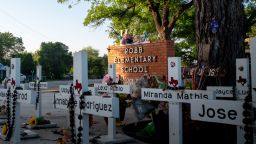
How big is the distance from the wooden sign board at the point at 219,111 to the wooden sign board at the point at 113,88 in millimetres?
4228

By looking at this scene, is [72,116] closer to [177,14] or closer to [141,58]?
[141,58]

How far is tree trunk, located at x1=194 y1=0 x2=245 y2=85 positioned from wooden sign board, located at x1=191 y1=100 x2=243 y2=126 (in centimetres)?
350

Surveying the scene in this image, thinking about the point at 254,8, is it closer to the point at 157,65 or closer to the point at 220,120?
the point at 157,65

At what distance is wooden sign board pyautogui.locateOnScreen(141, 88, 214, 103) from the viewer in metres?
5.40

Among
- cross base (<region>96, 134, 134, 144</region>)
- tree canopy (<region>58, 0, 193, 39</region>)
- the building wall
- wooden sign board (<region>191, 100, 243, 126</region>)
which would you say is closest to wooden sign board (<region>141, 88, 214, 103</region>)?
wooden sign board (<region>191, 100, 243, 126</region>)

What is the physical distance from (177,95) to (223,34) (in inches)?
84.1

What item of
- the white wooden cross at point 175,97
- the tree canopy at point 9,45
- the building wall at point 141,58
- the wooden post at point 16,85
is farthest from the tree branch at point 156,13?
the tree canopy at point 9,45

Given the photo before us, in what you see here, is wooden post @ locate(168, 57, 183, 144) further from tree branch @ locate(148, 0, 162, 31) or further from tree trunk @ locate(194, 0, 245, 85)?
tree branch @ locate(148, 0, 162, 31)

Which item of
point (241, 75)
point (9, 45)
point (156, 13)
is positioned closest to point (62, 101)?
point (241, 75)

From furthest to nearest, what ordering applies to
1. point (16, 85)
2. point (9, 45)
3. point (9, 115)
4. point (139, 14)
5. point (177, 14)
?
point (9, 45), point (139, 14), point (177, 14), point (9, 115), point (16, 85)

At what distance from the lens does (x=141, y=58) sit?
1534 centimetres

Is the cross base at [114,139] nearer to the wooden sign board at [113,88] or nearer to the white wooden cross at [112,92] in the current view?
the white wooden cross at [112,92]

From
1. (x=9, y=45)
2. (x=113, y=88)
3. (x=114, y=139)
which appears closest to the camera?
(x=114, y=139)

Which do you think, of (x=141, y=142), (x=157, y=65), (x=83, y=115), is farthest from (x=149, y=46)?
(x=83, y=115)
